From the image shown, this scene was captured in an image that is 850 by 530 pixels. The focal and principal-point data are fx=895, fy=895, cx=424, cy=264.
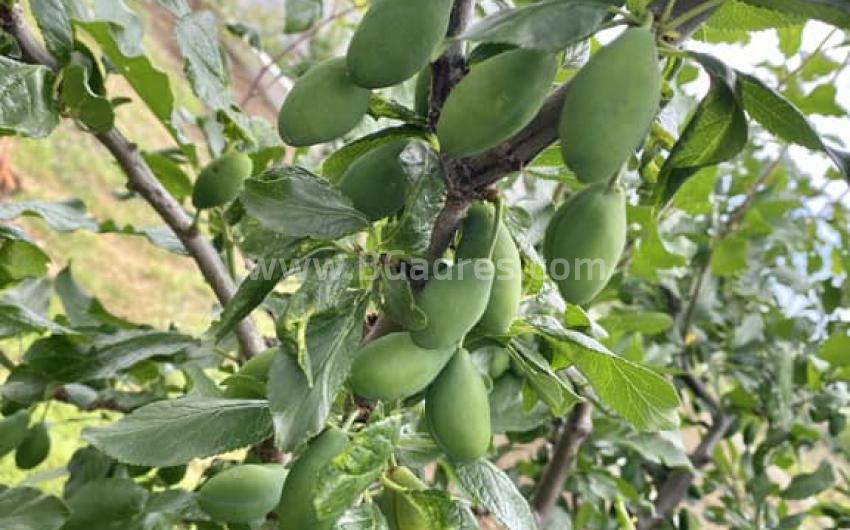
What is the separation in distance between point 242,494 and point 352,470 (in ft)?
0.50

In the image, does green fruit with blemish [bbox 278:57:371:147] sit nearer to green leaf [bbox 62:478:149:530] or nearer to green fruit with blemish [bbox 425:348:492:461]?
green fruit with blemish [bbox 425:348:492:461]

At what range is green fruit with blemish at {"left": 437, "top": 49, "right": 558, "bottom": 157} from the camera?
428 millimetres

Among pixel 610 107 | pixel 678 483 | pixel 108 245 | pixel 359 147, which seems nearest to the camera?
pixel 610 107

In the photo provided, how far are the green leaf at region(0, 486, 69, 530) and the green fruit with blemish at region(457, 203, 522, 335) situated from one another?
52 centimetres

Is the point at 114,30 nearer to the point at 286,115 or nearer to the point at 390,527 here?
the point at 286,115

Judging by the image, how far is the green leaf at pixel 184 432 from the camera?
62 cm

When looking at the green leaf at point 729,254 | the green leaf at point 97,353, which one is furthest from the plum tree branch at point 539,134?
the green leaf at point 729,254

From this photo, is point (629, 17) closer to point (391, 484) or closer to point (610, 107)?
point (610, 107)

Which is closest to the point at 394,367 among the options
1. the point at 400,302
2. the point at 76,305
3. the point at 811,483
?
the point at 400,302

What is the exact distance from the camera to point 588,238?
1.51 ft

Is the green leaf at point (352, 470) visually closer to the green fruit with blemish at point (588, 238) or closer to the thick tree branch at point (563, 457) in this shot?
the green fruit with blemish at point (588, 238)

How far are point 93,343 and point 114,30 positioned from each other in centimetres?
31

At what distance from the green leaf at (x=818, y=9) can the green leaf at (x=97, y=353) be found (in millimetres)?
663

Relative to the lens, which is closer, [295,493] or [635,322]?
[295,493]
